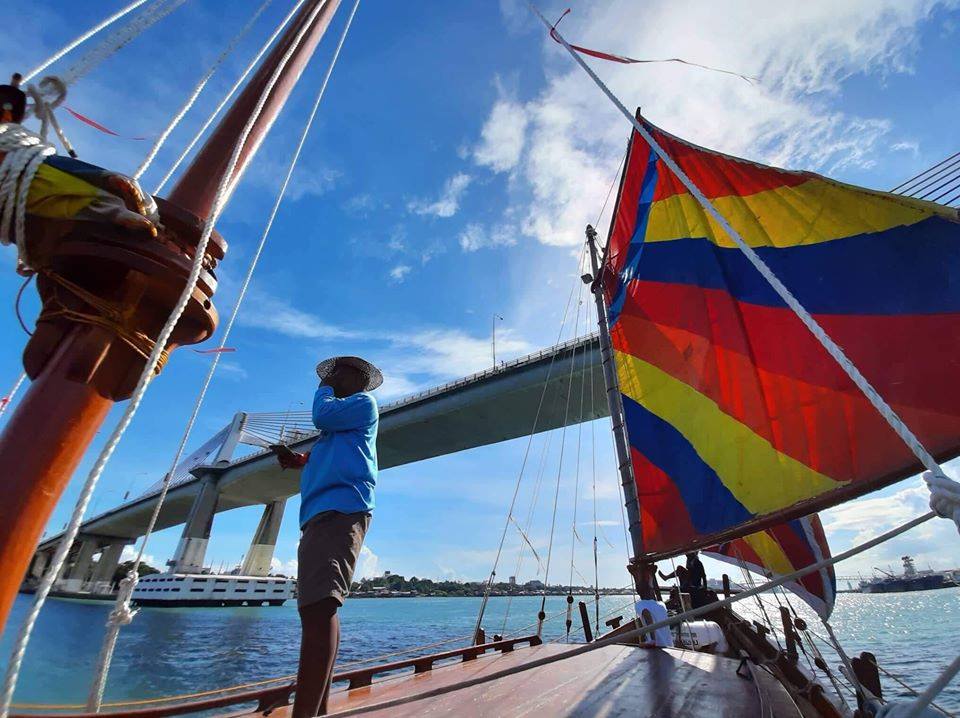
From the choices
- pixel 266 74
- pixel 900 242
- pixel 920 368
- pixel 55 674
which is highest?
pixel 266 74

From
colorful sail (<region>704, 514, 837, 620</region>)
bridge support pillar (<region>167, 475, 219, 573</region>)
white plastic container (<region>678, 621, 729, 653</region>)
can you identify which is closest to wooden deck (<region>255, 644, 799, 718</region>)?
white plastic container (<region>678, 621, 729, 653</region>)

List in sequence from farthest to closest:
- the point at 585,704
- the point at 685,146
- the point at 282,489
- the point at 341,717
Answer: the point at 282,489, the point at 685,146, the point at 585,704, the point at 341,717

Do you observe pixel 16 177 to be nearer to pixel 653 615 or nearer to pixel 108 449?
pixel 108 449

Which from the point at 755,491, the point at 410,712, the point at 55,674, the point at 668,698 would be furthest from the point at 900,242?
the point at 55,674

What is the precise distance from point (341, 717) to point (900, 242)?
422 centimetres

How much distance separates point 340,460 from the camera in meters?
2.15

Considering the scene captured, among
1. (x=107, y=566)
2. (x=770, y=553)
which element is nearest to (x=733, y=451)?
(x=770, y=553)

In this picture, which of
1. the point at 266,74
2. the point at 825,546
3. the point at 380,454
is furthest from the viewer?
the point at 380,454

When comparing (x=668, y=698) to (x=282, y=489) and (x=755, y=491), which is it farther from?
(x=282, y=489)

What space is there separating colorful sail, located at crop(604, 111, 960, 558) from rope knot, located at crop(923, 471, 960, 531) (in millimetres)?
1690

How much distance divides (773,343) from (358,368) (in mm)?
3477

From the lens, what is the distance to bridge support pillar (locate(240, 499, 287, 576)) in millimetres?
39031

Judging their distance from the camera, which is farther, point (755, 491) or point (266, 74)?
point (755, 491)

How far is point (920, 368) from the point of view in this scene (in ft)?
8.63
